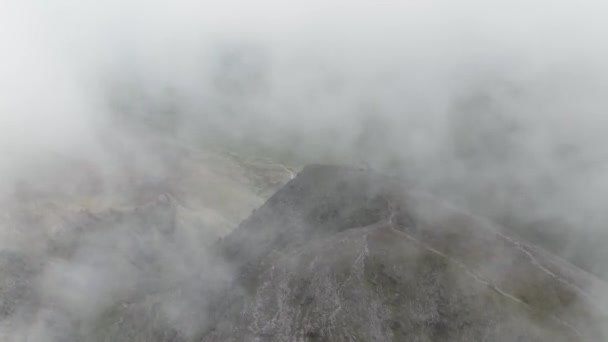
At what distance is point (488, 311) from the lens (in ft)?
601

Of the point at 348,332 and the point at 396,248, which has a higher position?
the point at 396,248

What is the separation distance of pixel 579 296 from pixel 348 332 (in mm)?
68039

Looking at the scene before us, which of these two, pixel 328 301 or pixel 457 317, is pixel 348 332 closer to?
pixel 328 301

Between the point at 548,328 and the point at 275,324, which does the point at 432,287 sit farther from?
the point at 275,324

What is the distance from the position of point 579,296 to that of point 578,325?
465 inches

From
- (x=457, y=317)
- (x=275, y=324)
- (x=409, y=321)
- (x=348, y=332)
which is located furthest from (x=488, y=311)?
(x=275, y=324)

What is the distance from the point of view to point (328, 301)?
191m

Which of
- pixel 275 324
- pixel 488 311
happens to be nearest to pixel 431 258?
pixel 488 311

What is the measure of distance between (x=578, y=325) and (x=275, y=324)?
281 feet

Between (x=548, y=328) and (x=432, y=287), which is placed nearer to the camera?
(x=548, y=328)

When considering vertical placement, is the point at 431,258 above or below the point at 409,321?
above

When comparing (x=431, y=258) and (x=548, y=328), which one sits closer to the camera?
(x=548, y=328)

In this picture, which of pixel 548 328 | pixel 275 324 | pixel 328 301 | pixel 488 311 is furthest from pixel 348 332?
pixel 548 328

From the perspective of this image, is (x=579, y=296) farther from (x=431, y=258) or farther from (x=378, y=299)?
(x=378, y=299)
